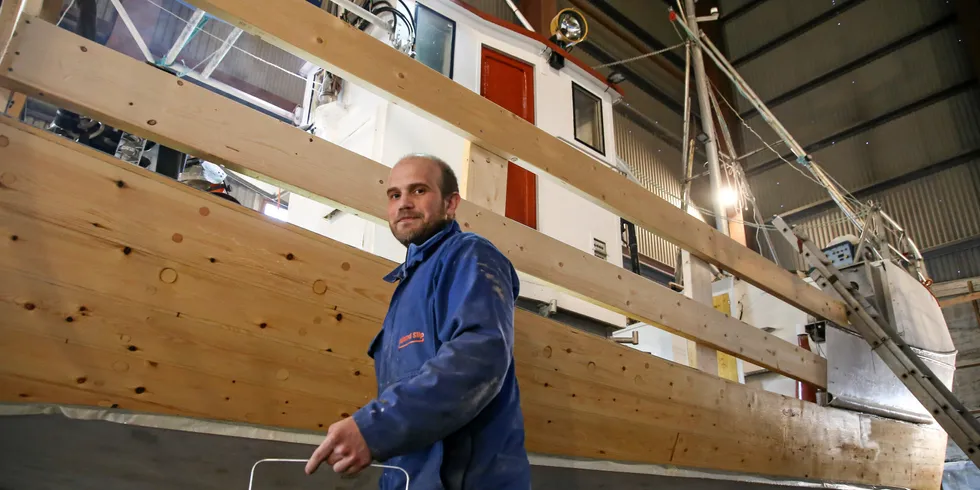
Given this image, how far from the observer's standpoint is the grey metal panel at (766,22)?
46.6 feet

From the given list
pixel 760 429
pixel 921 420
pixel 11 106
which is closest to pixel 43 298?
pixel 11 106

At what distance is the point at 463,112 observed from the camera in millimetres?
2484

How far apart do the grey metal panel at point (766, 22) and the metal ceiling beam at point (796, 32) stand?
72mm

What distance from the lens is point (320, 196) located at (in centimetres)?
193

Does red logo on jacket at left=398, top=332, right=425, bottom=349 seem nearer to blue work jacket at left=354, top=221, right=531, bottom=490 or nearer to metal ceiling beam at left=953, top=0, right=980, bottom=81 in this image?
blue work jacket at left=354, top=221, right=531, bottom=490

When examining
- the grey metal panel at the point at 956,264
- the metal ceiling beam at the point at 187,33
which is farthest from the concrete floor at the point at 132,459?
the grey metal panel at the point at 956,264

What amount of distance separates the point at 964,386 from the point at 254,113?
12.4 m

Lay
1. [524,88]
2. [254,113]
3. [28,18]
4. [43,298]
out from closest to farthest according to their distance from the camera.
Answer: [43,298]
[28,18]
[254,113]
[524,88]

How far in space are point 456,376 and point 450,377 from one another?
0.04ft

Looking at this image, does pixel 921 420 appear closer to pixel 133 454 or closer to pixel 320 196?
pixel 320 196

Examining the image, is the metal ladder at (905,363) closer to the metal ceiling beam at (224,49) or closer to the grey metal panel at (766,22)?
the metal ceiling beam at (224,49)

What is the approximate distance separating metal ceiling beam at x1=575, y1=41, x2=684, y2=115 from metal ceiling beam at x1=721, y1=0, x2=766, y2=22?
2796 mm

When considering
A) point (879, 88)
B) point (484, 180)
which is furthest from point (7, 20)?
point (879, 88)

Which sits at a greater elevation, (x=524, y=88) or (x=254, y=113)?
(x=524, y=88)
